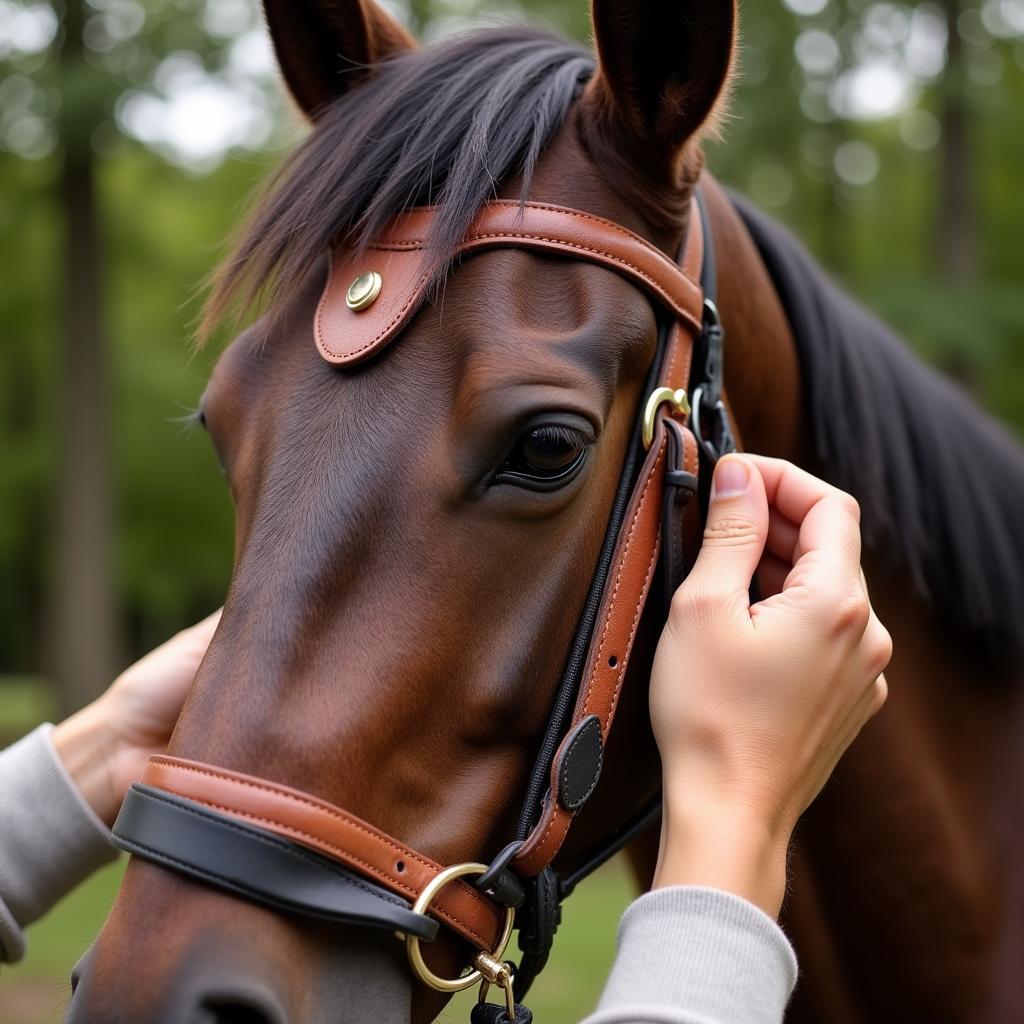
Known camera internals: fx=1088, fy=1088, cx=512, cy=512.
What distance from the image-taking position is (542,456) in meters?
1.78

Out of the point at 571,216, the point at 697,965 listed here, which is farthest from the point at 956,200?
the point at 697,965

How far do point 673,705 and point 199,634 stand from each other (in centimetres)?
134

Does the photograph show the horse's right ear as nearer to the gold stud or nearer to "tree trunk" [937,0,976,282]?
the gold stud

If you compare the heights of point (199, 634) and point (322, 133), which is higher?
point (322, 133)

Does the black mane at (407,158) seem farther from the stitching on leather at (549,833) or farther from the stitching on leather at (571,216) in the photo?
the stitching on leather at (549,833)

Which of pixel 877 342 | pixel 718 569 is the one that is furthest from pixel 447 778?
pixel 877 342

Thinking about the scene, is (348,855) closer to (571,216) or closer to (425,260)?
(425,260)

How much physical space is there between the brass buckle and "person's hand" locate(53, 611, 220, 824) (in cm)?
122

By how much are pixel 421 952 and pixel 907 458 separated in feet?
5.53

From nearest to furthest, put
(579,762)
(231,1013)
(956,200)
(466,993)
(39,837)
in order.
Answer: (231,1013) < (579,762) < (39,837) < (466,993) < (956,200)

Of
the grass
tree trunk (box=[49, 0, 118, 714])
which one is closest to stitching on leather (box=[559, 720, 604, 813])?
the grass

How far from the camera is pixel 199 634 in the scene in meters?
2.65

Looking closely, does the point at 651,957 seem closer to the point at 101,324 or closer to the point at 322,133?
the point at 322,133

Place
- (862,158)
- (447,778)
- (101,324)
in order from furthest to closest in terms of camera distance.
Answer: (862,158) < (101,324) < (447,778)
